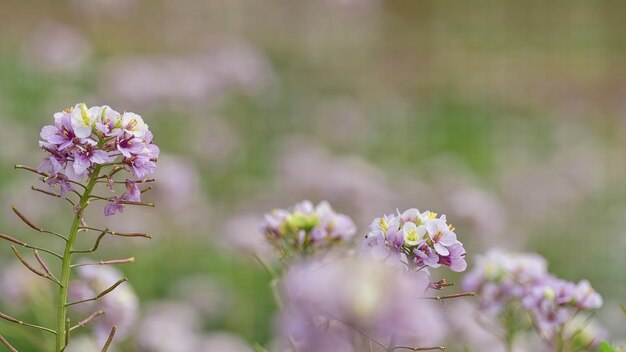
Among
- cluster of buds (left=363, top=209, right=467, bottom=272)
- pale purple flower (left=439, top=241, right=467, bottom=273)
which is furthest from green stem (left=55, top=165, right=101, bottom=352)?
pale purple flower (left=439, top=241, right=467, bottom=273)

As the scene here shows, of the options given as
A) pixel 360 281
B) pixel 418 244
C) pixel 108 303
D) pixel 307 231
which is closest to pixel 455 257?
pixel 418 244

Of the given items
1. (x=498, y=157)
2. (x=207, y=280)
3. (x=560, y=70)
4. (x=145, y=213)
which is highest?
(x=560, y=70)

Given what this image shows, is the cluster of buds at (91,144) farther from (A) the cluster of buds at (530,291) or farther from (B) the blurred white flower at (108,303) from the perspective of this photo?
(A) the cluster of buds at (530,291)

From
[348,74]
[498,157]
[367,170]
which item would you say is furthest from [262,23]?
[367,170]

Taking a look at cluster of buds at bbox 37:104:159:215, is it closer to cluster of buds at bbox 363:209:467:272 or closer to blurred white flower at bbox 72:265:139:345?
cluster of buds at bbox 363:209:467:272

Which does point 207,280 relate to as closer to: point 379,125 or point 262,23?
point 379,125

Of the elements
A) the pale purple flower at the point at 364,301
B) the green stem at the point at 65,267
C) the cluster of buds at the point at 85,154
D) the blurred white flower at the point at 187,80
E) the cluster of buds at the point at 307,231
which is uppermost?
the blurred white flower at the point at 187,80

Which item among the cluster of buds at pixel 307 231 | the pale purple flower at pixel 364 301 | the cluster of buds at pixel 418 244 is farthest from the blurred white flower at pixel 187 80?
the pale purple flower at pixel 364 301

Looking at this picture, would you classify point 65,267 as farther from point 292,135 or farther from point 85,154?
point 292,135
